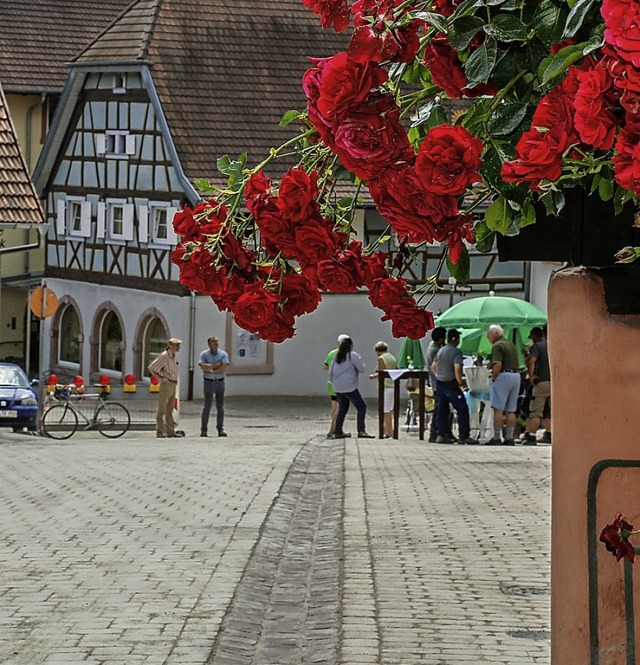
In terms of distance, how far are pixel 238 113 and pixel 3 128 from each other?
42.1 ft

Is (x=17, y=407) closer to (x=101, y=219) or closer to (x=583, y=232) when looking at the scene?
(x=101, y=219)

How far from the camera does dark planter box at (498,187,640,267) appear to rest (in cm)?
364

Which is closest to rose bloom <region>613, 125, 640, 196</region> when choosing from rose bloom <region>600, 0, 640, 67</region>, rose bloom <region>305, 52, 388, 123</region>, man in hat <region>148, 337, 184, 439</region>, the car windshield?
rose bloom <region>600, 0, 640, 67</region>

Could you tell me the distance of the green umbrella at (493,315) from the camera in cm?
2242

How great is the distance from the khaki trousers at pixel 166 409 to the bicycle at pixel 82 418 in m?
1.26

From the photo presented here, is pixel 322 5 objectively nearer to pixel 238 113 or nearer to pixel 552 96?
pixel 552 96

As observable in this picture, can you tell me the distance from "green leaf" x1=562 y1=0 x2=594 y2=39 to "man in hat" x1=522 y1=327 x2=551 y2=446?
16.5 m

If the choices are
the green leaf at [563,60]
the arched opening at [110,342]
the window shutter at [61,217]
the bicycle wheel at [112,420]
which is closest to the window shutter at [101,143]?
the window shutter at [61,217]

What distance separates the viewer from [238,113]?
37.5 meters

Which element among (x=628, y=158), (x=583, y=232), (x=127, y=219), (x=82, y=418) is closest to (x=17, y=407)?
(x=82, y=418)

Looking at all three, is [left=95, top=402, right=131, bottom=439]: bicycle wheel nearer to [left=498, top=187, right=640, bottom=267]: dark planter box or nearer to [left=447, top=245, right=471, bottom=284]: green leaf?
[left=498, top=187, right=640, bottom=267]: dark planter box

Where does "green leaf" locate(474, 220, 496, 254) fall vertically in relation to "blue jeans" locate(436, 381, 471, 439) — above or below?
above

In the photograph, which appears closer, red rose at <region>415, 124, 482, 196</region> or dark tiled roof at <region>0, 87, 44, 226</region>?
red rose at <region>415, 124, 482, 196</region>

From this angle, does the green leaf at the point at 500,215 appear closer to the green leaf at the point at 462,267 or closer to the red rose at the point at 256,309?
the green leaf at the point at 462,267
